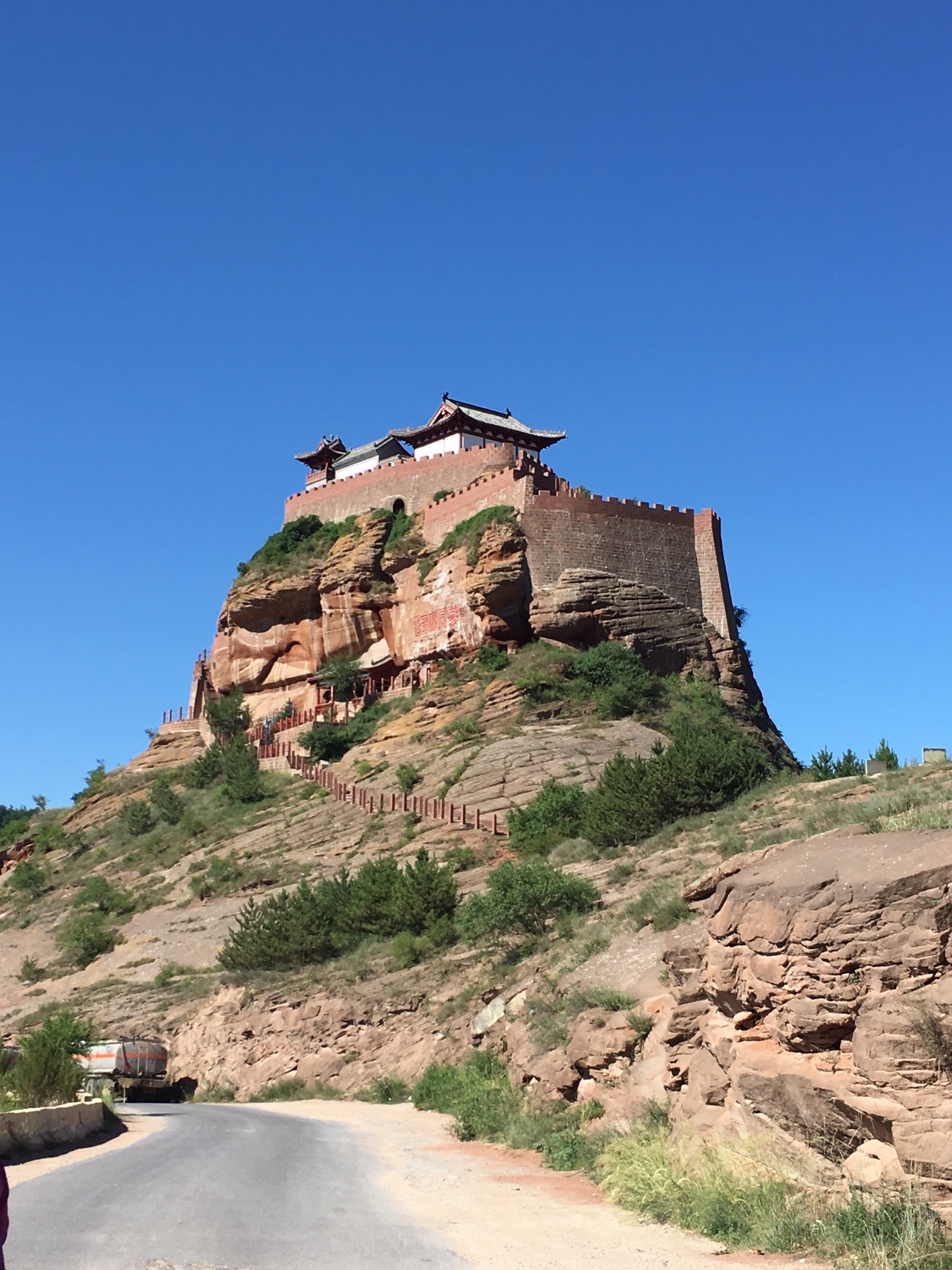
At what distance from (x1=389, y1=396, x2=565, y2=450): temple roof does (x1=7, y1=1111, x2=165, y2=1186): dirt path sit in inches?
1769

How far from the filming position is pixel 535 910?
22.5 m

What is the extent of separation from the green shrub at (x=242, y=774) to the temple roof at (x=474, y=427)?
1916cm

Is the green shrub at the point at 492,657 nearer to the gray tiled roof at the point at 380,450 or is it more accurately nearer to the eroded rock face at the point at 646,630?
the eroded rock face at the point at 646,630

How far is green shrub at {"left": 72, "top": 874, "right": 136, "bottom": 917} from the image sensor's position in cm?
4147

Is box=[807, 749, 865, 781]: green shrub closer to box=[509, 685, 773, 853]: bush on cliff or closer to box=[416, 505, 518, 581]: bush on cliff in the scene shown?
box=[509, 685, 773, 853]: bush on cliff

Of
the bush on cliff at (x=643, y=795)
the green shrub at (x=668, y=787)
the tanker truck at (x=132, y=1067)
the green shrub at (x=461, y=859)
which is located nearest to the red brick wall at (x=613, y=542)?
the bush on cliff at (x=643, y=795)

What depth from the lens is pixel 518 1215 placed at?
9992 mm

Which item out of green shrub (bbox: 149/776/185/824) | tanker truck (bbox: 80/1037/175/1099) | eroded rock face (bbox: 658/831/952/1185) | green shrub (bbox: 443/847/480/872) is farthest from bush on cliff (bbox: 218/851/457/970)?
green shrub (bbox: 149/776/185/824)

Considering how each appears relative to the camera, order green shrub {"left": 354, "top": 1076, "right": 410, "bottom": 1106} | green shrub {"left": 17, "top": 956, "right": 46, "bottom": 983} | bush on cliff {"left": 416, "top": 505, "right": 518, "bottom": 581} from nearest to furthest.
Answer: green shrub {"left": 354, "top": 1076, "right": 410, "bottom": 1106} < green shrub {"left": 17, "top": 956, "right": 46, "bottom": 983} < bush on cliff {"left": 416, "top": 505, "right": 518, "bottom": 581}

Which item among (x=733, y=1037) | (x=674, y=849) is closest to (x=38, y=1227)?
(x=733, y=1037)

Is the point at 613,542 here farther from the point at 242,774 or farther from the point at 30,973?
A: the point at 30,973

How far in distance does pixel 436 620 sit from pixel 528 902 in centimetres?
2668

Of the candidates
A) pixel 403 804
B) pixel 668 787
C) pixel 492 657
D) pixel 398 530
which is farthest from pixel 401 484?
pixel 668 787

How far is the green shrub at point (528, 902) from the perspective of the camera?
22.3m
